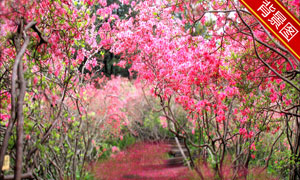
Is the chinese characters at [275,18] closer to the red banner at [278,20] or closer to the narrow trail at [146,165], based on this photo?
the red banner at [278,20]

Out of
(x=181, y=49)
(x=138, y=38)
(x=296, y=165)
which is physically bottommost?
(x=296, y=165)

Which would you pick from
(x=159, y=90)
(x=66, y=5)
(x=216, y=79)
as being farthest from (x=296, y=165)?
(x=66, y=5)

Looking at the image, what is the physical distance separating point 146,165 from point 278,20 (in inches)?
339

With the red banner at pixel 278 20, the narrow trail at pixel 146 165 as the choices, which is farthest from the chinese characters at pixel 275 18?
the narrow trail at pixel 146 165

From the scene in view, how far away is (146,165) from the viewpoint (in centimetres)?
1091

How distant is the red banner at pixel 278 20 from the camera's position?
343cm

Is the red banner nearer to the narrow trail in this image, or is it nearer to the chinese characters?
the chinese characters

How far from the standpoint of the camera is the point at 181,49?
5781 mm

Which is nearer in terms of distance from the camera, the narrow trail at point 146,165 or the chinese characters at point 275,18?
the chinese characters at point 275,18

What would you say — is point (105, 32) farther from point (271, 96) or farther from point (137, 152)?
point (137, 152)

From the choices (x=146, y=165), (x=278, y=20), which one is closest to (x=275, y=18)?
(x=278, y=20)

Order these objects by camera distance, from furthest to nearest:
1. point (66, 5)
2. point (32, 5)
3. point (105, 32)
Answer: point (105, 32) < point (66, 5) < point (32, 5)

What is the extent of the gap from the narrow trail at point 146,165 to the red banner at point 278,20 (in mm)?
5353

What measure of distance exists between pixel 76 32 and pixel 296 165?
4.80 meters
